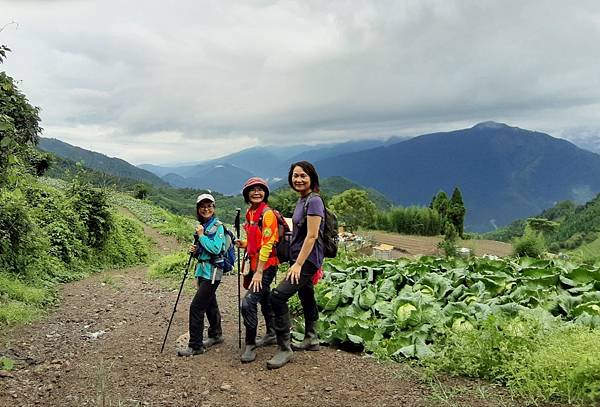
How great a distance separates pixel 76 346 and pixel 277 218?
3.19m

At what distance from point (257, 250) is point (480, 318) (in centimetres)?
245

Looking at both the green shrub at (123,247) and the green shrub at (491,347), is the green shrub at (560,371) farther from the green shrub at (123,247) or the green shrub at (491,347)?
the green shrub at (123,247)

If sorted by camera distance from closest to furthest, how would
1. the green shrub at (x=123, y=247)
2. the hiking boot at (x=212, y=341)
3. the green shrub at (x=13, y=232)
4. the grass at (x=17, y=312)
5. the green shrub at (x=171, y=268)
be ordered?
the hiking boot at (x=212, y=341)
the grass at (x=17, y=312)
the green shrub at (x=13, y=232)
the green shrub at (x=171, y=268)
the green shrub at (x=123, y=247)

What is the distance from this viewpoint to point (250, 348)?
5121 millimetres

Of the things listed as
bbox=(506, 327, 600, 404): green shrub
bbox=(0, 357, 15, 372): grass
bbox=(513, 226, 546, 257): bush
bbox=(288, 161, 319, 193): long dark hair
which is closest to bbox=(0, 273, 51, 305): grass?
bbox=(0, 357, 15, 372): grass

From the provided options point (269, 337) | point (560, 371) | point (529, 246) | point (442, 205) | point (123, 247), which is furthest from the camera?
point (442, 205)

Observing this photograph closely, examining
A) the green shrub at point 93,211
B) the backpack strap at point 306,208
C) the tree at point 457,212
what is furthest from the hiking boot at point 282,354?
the tree at point 457,212

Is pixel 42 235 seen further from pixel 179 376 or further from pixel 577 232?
pixel 577 232

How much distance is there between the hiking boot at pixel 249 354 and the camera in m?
5.03

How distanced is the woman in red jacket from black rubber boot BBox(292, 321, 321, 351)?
508 millimetres

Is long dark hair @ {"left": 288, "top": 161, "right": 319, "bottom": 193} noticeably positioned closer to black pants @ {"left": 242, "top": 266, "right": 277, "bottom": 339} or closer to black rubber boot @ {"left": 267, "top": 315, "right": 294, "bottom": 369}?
black pants @ {"left": 242, "top": 266, "right": 277, "bottom": 339}

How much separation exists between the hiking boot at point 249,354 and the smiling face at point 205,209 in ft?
4.86

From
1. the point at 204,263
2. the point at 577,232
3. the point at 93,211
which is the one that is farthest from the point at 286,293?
the point at 577,232

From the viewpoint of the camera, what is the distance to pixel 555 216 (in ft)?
394
